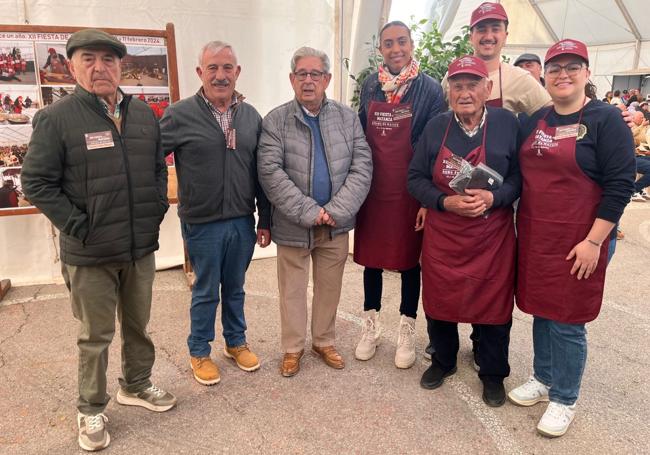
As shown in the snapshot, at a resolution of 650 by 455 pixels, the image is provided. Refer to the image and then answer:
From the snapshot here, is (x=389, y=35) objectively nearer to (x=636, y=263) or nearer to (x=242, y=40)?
(x=242, y=40)

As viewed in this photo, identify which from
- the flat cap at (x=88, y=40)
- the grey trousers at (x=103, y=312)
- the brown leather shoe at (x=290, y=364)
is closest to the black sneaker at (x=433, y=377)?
the brown leather shoe at (x=290, y=364)

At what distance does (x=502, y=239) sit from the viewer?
2.41m

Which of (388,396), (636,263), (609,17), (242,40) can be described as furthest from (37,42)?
(609,17)

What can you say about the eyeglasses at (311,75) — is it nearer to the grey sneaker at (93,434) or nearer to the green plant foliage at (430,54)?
the green plant foliage at (430,54)

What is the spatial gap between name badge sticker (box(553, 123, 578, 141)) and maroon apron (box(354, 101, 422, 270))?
0.81 meters

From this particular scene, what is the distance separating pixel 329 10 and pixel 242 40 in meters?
0.92

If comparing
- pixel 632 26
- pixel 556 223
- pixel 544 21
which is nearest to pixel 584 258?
pixel 556 223

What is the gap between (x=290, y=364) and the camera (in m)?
2.87

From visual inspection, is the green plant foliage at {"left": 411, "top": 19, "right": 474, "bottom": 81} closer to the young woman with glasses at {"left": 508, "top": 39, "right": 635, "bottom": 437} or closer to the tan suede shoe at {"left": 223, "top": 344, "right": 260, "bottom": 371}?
the young woman with glasses at {"left": 508, "top": 39, "right": 635, "bottom": 437}

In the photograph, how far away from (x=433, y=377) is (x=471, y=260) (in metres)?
0.79

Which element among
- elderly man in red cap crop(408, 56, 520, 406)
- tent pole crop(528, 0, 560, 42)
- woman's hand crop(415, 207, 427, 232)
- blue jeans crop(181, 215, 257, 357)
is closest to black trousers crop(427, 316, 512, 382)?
elderly man in red cap crop(408, 56, 520, 406)

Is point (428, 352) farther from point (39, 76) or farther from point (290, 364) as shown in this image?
point (39, 76)

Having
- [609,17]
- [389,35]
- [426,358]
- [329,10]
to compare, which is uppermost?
[609,17]

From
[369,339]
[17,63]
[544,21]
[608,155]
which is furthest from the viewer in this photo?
[544,21]
